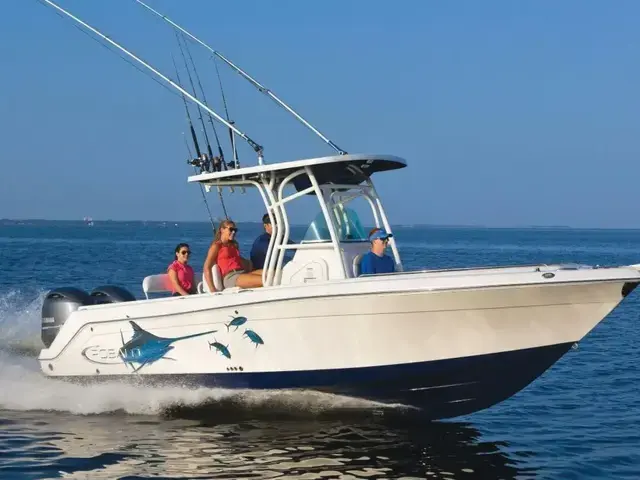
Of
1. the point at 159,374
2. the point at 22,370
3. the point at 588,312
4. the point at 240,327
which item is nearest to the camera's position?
the point at 588,312

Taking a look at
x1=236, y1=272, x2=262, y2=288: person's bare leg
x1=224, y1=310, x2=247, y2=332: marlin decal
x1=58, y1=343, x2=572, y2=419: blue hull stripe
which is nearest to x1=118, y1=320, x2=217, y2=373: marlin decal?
x1=58, y1=343, x2=572, y2=419: blue hull stripe

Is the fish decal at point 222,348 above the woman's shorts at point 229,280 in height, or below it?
below

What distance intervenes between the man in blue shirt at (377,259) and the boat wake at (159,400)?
1.46m

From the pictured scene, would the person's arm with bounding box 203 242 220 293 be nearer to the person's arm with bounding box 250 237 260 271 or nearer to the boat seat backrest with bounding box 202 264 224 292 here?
the boat seat backrest with bounding box 202 264 224 292

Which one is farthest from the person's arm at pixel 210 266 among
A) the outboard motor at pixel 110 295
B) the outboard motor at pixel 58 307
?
the outboard motor at pixel 58 307

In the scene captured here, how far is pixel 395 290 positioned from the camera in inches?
377

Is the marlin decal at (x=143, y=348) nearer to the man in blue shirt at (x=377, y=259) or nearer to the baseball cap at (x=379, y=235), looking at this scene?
the man in blue shirt at (x=377, y=259)

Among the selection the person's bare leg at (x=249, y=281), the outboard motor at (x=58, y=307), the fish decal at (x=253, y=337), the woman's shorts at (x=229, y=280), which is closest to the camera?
the fish decal at (x=253, y=337)

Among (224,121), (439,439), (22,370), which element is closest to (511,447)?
(439,439)

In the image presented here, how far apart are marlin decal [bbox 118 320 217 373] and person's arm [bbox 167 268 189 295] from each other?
2.57 ft

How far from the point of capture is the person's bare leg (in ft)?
36.0

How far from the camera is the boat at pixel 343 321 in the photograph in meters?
9.52

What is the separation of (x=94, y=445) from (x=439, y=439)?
376 centimetres

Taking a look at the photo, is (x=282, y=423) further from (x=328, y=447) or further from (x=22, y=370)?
(x=22, y=370)
